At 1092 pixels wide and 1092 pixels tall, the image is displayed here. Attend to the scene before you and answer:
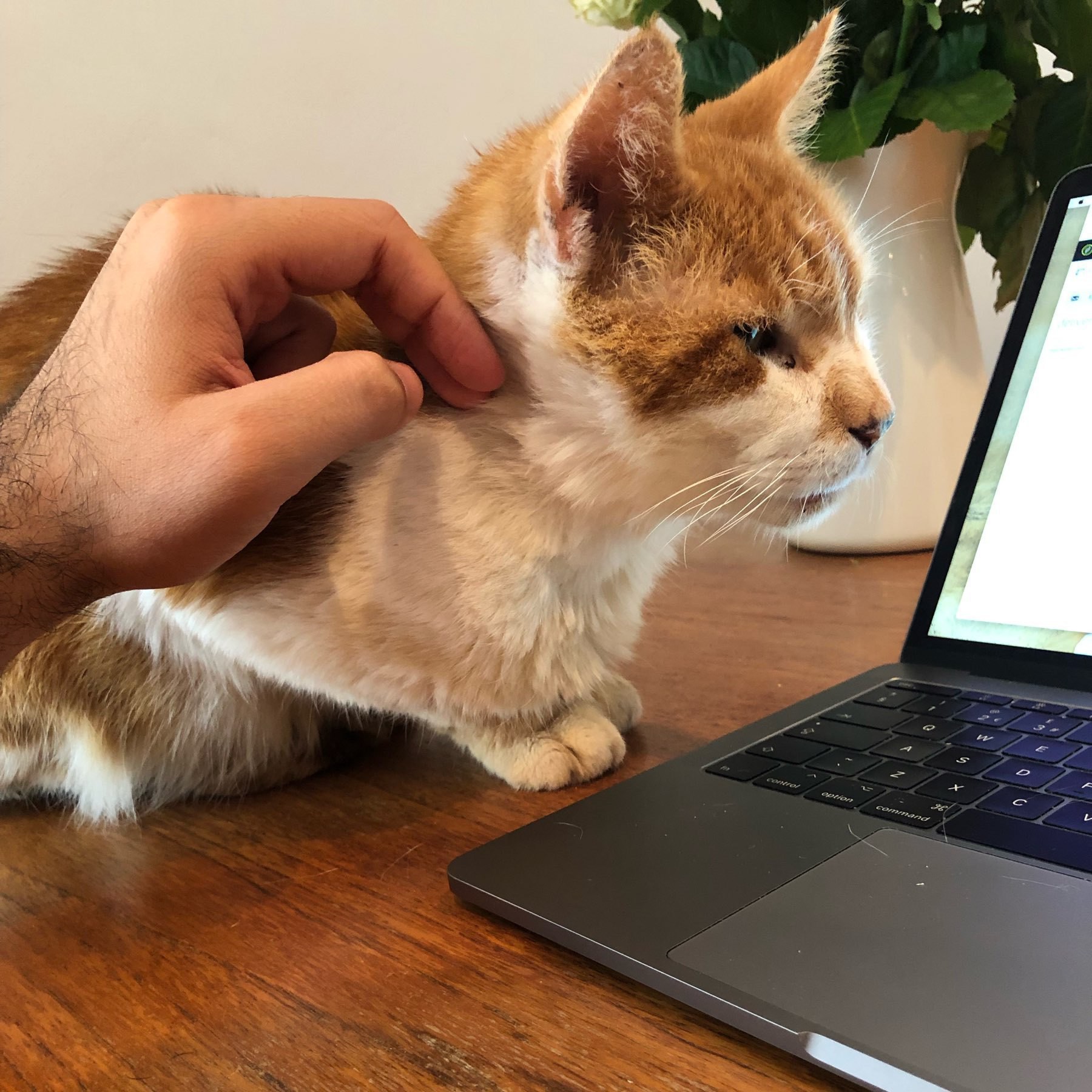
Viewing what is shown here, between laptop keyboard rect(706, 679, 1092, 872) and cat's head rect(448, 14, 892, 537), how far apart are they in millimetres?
159

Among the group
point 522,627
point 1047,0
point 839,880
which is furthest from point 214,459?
A: point 1047,0

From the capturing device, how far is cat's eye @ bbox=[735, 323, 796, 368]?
22.5 inches

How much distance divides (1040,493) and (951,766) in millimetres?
270

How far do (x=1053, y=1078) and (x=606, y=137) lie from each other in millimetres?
501

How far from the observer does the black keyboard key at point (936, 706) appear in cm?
60

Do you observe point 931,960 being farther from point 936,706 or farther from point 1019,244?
point 1019,244

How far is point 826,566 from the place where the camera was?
1166mm

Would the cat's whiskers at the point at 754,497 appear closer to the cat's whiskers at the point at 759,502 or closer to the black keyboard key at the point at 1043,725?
the cat's whiskers at the point at 759,502

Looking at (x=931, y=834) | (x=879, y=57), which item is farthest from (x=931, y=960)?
(x=879, y=57)

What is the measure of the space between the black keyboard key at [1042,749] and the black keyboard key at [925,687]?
3.6 inches

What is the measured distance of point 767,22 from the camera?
103cm

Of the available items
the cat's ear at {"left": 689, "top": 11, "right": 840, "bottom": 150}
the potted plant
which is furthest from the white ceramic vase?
the cat's ear at {"left": 689, "top": 11, "right": 840, "bottom": 150}

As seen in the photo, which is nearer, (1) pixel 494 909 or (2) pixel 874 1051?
(2) pixel 874 1051

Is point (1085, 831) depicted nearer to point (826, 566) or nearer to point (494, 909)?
point (494, 909)
